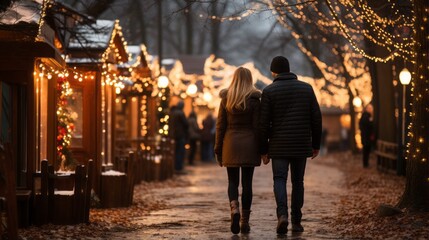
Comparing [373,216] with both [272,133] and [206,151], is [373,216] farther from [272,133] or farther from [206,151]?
[206,151]

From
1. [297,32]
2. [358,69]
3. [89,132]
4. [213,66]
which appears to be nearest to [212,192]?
[89,132]

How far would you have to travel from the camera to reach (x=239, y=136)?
12.6 meters

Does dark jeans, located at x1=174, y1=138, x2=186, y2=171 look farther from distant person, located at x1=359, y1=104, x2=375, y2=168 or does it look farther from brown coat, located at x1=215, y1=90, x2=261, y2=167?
brown coat, located at x1=215, y1=90, x2=261, y2=167

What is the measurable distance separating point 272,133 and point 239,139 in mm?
418

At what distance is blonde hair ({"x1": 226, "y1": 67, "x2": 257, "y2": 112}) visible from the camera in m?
12.6

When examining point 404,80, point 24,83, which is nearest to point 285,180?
point 24,83

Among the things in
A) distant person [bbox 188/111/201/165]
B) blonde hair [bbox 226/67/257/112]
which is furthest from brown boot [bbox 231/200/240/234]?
distant person [bbox 188/111/201/165]

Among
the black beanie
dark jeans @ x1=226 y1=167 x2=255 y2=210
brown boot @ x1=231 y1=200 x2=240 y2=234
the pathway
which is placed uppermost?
the black beanie

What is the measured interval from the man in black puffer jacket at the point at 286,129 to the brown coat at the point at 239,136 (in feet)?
0.51

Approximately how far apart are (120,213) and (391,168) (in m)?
12.4

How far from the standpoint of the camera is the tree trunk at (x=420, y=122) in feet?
45.3

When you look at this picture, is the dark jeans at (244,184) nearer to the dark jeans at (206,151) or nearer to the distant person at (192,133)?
the distant person at (192,133)

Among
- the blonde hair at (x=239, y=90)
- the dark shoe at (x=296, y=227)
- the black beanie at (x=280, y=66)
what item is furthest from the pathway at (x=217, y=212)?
the black beanie at (x=280, y=66)

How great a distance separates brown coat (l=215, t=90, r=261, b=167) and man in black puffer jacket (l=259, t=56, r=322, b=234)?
0.51 ft
